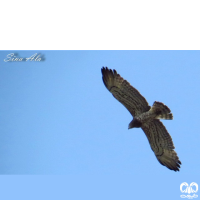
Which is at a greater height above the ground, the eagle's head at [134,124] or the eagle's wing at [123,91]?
the eagle's wing at [123,91]

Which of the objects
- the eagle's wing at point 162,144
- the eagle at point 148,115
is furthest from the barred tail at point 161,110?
the eagle's wing at point 162,144

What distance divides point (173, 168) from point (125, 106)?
4.45 ft

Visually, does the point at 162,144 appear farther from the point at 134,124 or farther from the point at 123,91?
the point at 123,91

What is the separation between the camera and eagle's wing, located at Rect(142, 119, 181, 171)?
8.55 meters

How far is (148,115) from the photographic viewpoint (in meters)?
8.33

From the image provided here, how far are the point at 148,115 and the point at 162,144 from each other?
2.12ft

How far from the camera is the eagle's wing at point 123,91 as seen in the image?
818cm

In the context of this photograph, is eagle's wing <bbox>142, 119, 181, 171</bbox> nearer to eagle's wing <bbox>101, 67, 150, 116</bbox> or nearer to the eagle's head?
the eagle's head

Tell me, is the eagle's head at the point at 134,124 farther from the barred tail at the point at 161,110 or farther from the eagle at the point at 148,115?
the barred tail at the point at 161,110

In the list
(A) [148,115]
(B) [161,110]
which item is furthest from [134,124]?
(B) [161,110]

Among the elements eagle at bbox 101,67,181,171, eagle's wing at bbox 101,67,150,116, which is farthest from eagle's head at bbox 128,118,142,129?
eagle's wing at bbox 101,67,150,116
